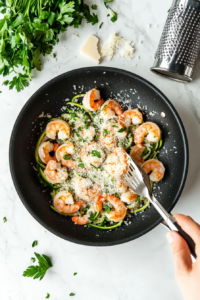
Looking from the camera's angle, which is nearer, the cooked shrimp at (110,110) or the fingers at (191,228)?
the fingers at (191,228)

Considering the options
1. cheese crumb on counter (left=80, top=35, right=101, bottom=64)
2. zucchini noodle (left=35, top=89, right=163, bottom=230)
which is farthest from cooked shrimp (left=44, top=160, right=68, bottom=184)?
cheese crumb on counter (left=80, top=35, right=101, bottom=64)

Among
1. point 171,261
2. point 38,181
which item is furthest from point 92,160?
point 171,261

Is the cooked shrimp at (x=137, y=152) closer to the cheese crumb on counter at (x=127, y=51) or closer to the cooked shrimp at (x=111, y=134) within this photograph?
the cooked shrimp at (x=111, y=134)

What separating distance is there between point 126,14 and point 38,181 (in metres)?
1.84

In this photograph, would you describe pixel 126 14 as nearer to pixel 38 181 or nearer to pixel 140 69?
pixel 140 69

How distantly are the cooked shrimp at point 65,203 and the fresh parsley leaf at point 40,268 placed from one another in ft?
1.87

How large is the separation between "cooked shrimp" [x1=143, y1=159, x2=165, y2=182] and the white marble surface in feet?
1.19

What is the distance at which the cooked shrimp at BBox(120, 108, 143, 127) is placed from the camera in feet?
8.38

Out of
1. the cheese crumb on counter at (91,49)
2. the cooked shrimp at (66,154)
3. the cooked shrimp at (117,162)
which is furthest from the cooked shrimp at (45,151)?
the cheese crumb on counter at (91,49)

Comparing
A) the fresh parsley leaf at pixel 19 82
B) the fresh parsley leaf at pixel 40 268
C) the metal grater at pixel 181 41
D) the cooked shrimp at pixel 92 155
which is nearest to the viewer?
the metal grater at pixel 181 41

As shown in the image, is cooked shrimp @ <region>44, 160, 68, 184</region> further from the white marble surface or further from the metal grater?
the metal grater

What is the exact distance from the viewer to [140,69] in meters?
2.69

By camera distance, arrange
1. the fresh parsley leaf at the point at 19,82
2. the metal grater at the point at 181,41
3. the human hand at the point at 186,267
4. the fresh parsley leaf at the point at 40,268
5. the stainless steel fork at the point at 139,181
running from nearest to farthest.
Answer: the human hand at the point at 186,267 < the stainless steel fork at the point at 139,181 < the metal grater at the point at 181,41 < the fresh parsley leaf at the point at 19,82 < the fresh parsley leaf at the point at 40,268

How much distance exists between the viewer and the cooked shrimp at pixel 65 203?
2553 mm
